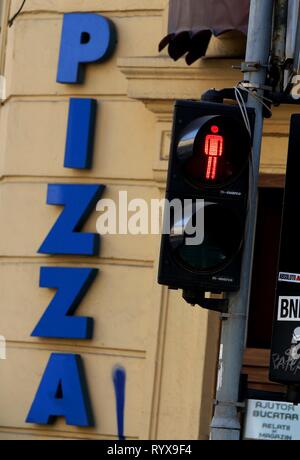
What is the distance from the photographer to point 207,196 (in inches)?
237

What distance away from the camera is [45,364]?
10.3 metres

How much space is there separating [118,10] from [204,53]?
114 cm

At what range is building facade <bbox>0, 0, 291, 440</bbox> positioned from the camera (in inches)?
386

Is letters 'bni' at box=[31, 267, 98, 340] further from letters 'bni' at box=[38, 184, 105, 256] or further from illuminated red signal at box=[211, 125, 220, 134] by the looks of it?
illuminated red signal at box=[211, 125, 220, 134]

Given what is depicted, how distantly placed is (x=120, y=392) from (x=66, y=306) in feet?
2.83

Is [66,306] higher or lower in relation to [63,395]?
higher

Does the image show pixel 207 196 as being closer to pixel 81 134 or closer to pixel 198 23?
pixel 198 23

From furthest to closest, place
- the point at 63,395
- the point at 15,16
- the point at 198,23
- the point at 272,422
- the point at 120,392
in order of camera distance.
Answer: the point at 15,16
the point at 63,395
the point at 120,392
the point at 272,422
the point at 198,23

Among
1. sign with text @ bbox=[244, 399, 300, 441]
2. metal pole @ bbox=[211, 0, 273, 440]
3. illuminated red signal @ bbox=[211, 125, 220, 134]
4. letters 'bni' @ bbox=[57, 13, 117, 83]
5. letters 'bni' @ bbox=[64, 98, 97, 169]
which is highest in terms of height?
letters 'bni' @ bbox=[57, 13, 117, 83]

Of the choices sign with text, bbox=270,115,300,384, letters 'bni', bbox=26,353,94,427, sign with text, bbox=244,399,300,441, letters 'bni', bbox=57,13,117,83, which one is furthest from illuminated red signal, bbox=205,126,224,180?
letters 'bni', bbox=57,13,117,83

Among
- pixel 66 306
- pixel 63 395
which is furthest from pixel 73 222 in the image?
pixel 63 395

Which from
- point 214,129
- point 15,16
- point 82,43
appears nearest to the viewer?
point 214,129
